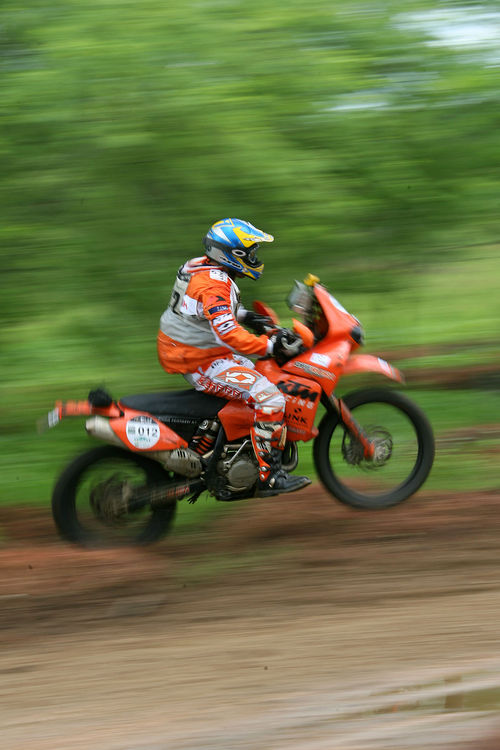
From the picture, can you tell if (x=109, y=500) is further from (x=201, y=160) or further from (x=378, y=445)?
(x=201, y=160)

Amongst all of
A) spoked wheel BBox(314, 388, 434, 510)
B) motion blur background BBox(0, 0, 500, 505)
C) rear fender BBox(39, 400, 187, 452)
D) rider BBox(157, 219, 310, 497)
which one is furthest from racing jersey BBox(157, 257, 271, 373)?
motion blur background BBox(0, 0, 500, 505)

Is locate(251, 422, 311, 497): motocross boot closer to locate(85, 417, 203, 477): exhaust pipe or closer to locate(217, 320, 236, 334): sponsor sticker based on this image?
locate(85, 417, 203, 477): exhaust pipe

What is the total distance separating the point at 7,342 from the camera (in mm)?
7379

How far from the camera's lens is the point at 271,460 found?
5570 millimetres

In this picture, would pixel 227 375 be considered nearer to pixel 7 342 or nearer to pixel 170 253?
pixel 170 253

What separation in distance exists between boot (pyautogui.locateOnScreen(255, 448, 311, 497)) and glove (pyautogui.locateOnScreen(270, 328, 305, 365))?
0.59 m

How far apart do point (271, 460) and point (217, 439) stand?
1.20 feet

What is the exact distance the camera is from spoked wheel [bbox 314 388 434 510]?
19.1 feet

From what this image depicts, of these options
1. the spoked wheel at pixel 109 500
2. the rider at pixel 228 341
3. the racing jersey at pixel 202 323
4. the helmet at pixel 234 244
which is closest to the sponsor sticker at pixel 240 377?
the rider at pixel 228 341

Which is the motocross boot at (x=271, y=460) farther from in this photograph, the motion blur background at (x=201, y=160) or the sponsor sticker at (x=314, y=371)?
the motion blur background at (x=201, y=160)

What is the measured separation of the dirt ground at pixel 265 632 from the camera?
3.62 meters

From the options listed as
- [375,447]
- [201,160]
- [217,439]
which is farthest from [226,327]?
[201,160]

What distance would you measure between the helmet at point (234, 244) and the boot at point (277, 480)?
1145 mm

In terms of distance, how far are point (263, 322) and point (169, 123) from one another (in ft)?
6.98
